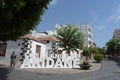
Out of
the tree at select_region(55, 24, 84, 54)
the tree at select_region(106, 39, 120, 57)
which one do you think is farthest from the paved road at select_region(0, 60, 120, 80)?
the tree at select_region(106, 39, 120, 57)

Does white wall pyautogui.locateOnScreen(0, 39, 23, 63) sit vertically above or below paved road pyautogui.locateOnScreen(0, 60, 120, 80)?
above

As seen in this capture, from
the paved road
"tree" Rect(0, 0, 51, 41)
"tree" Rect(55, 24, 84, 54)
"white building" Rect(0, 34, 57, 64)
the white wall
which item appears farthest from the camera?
"tree" Rect(55, 24, 84, 54)

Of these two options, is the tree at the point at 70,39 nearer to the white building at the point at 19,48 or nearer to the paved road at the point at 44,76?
the white building at the point at 19,48

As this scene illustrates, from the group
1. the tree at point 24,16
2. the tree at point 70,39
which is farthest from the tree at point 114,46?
the tree at point 24,16

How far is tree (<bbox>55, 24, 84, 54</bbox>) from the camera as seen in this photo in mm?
37656

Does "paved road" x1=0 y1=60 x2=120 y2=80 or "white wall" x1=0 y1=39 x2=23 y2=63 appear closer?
"paved road" x1=0 y1=60 x2=120 y2=80

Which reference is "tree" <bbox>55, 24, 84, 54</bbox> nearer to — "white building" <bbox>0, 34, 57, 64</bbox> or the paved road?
"white building" <bbox>0, 34, 57, 64</bbox>

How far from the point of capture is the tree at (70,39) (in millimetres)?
37656

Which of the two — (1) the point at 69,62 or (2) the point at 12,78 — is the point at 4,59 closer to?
(1) the point at 69,62

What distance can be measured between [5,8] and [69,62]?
65.2 feet

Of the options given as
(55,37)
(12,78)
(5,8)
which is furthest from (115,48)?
(5,8)

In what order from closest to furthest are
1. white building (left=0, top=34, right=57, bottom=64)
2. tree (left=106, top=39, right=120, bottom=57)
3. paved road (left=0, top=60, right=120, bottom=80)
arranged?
paved road (left=0, top=60, right=120, bottom=80), white building (left=0, top=34, right=57, bottom=64), tree (left=106, top=39, right=120, bottom=57)

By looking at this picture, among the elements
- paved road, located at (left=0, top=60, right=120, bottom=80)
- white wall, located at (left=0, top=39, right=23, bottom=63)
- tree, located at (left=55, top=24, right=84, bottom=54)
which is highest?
tree, located at (left=55, top=24, right=84, bottom=54)

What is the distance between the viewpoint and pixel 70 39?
3781cm
